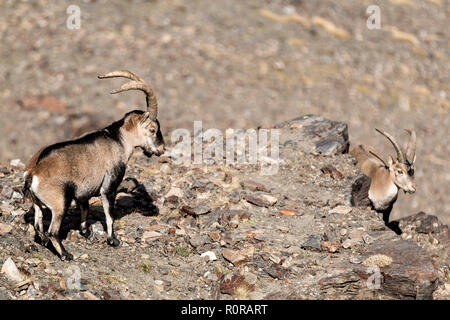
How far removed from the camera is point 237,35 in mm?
33188

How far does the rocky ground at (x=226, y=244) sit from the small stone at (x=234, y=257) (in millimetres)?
19

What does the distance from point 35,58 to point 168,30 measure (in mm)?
7463

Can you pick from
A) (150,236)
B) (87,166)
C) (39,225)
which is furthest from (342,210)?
(39,225)

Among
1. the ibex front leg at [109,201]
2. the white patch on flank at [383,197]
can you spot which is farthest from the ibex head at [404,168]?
the ibex front leg at [109,201]

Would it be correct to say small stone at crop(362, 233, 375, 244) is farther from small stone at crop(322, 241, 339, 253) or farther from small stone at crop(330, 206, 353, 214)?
small stone at crop(330, 206, 353, 214)

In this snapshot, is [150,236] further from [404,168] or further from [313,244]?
[404,168]

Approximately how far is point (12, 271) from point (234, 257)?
3.95m

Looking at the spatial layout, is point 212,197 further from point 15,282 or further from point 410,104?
point 410,104

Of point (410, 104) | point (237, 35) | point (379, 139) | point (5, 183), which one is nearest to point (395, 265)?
point (5, 183)

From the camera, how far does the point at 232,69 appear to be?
30.5 meters

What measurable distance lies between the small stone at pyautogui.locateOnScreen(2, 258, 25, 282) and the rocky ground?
0.02 m

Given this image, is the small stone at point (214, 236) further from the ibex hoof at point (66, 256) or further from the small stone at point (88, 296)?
the small stone at point (88, 296)

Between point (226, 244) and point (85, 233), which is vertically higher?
point (85, 233)

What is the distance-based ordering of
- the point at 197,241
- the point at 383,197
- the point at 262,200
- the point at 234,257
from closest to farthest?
the point at 234,257
the point at 197,241
the point at 262,200
the point at 383,197
